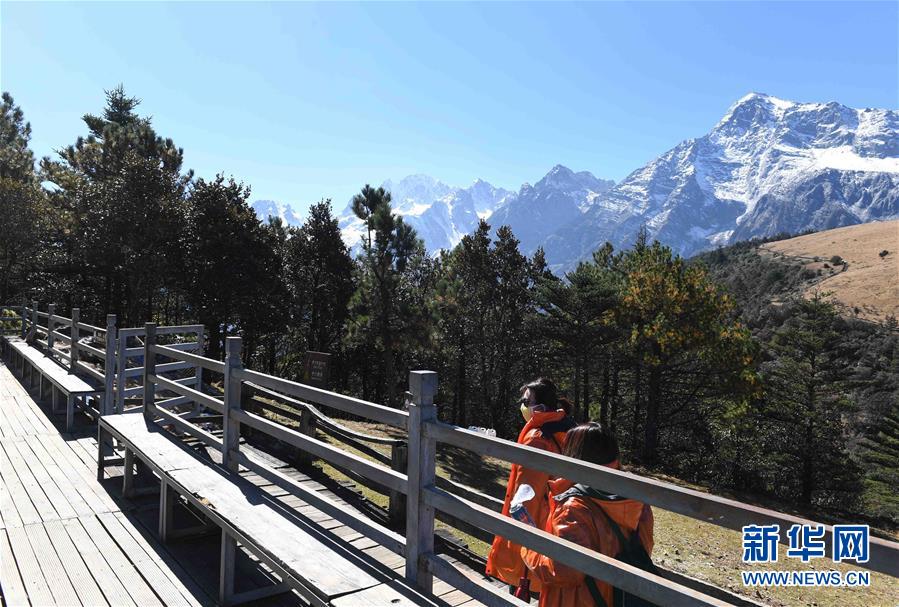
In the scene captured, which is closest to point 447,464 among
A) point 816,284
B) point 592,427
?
point 592,427

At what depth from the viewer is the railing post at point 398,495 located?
589 centimetres

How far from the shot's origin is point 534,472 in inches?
140

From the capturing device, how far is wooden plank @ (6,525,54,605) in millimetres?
3363

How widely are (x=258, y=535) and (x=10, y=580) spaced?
1.86 m

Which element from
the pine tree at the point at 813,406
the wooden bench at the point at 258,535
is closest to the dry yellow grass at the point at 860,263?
the pine tree at the point at 813,406

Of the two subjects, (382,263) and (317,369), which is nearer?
(317,369)

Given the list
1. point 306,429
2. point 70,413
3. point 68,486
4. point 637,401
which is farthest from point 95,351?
point 637,401

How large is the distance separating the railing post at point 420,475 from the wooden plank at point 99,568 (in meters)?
1.99

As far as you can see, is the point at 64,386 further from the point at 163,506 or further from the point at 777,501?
the point at 777,501

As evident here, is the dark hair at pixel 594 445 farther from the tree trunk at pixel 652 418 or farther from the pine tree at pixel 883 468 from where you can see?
the pine tree at pixel 883 468

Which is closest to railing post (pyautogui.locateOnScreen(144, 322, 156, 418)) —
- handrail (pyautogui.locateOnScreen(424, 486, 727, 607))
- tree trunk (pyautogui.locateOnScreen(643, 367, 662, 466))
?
handrail (pyautogui.locateOnScreen(424, 486, 727, 607))

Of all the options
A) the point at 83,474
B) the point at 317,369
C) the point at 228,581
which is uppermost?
the point at 317,369

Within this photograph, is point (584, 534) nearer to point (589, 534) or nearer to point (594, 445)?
point (589, 534)

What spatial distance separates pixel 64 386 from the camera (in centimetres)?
767
